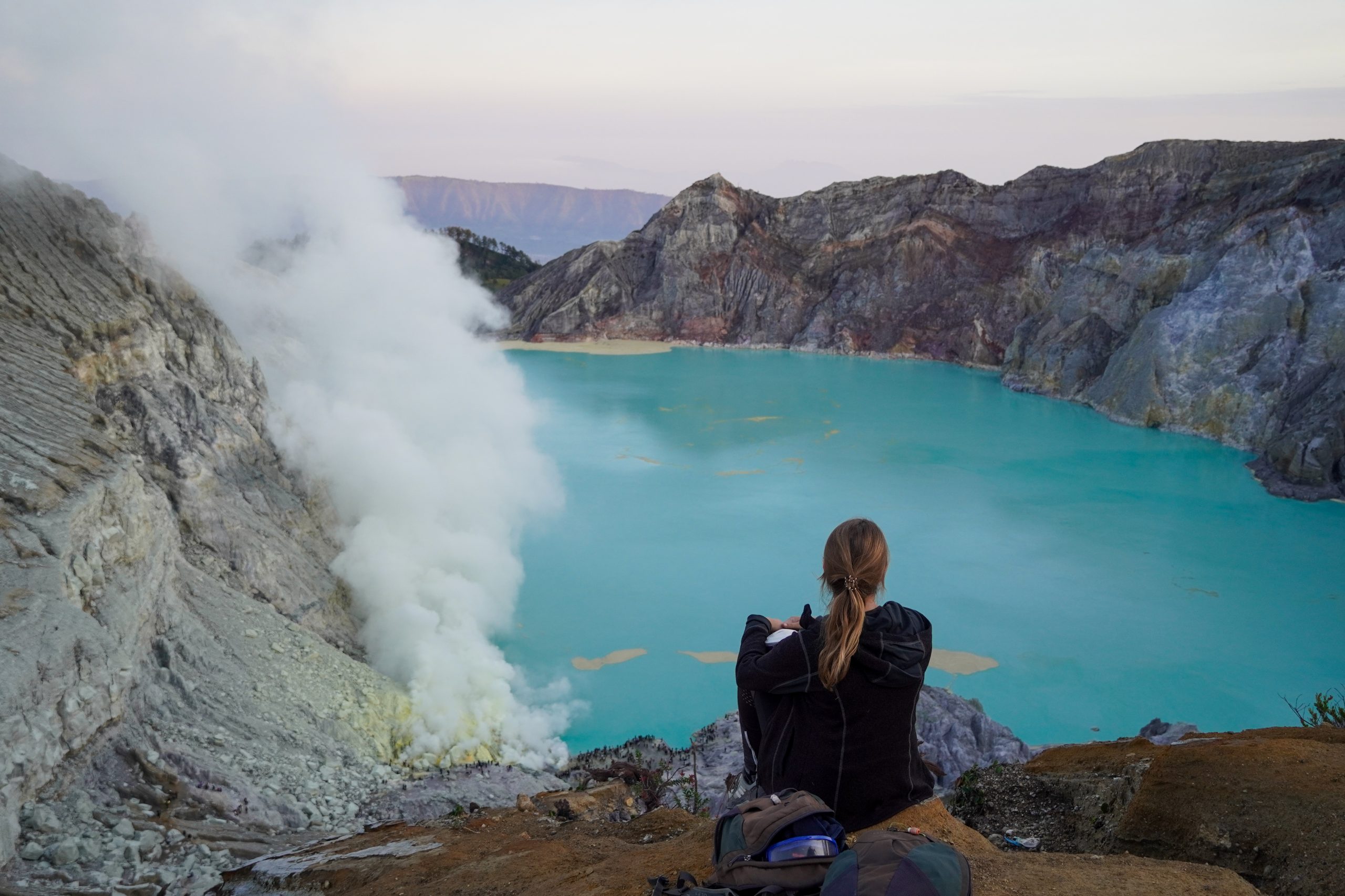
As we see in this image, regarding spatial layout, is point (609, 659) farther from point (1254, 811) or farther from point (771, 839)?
point (771, 839)

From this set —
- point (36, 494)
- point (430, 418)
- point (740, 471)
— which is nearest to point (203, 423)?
point (36, 494)

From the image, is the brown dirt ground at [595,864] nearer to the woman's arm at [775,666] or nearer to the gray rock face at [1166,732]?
the woman's arm at [775,666]

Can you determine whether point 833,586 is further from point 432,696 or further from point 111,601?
point 432,696

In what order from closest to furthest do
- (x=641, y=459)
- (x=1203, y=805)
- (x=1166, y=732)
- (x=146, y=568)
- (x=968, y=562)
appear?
(x=1203, y=805), (x=146, y=568), (x=1166, y=732), (x=968, y=562), (x=641, y=459)

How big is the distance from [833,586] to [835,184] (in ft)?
138

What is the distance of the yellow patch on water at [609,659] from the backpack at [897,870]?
24.1 feet

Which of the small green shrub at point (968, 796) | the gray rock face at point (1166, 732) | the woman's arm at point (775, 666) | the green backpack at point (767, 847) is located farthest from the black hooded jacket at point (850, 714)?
the gray rock face at point (1166, 732)

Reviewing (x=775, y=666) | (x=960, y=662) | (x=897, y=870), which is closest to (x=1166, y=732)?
(x=960, y=662)

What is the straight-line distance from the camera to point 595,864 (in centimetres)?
360

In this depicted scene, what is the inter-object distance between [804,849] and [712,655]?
7.59 metres

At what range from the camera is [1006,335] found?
3538 centimetres

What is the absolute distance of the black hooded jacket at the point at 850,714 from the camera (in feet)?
Answer: 9.02

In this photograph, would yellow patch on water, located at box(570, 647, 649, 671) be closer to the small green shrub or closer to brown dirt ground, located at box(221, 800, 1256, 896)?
brown dirt ground, located at box(221, 800, 1256, 896)

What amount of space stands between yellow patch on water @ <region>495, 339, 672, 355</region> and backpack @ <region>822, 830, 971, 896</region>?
119ft
